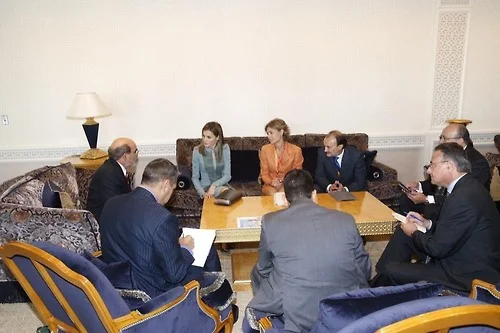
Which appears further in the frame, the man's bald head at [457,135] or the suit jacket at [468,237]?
the man's bald head at [457,135]

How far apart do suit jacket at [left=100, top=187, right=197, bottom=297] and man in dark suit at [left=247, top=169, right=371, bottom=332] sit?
464mm

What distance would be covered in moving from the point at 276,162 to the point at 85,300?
8.60ft

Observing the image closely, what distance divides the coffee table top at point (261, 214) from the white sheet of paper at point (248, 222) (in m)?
0.03

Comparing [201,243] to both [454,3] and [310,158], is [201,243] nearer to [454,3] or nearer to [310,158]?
[310,158]

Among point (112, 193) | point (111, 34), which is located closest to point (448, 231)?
point (112, 193)

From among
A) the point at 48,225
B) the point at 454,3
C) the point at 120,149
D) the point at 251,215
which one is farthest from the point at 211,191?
the point at 454,3

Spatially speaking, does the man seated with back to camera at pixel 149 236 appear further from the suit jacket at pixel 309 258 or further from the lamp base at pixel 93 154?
the lamp base at pixel 93 154

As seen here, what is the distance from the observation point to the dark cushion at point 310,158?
458 cm

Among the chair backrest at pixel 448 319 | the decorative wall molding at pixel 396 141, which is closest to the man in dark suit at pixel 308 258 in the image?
Result: the chair backrest at pixel 448 319

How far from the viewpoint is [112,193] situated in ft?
9.93

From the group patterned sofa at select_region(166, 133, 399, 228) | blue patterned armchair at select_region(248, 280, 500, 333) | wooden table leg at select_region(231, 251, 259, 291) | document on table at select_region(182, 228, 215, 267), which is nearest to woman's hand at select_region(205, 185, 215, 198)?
patterned sofa at select_region(166, 133, 399, 228)

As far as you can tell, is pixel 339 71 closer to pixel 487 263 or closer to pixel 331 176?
pixel 331 176

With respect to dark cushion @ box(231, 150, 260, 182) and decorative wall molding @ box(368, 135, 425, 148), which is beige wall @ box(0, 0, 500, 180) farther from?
dark cushion @ box(231, 150, 260, 182)

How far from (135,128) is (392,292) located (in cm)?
396
